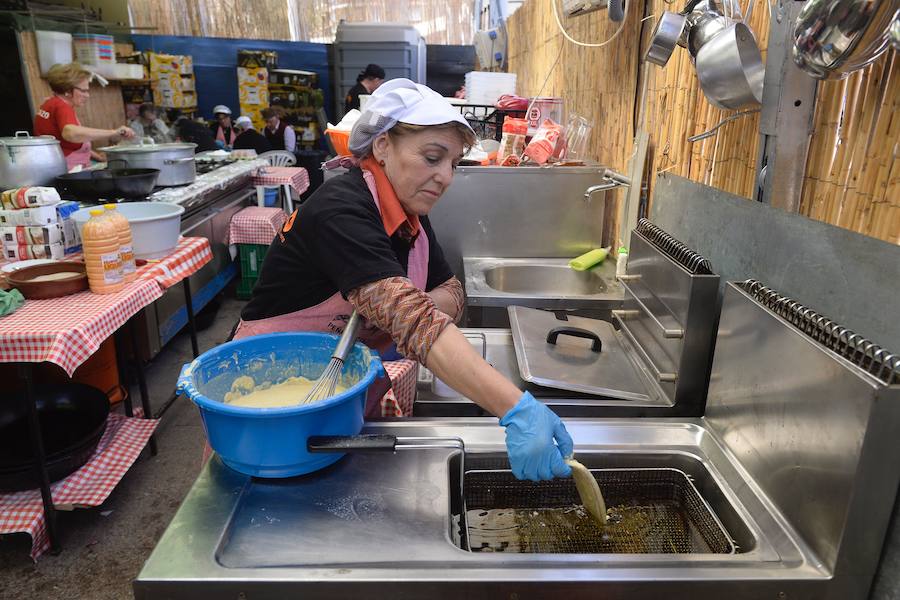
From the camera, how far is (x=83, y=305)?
7.98 ft

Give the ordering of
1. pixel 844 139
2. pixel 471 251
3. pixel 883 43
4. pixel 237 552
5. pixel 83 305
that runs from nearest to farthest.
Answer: pixel 883 43 → pixel 237 552 → pixel 844 139 → pixel 83 305 → pixel 471 251

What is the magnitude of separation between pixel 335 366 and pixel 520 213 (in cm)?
196

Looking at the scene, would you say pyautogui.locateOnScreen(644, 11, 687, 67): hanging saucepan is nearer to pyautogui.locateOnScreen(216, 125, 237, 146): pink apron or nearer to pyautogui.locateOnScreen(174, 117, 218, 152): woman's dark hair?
pyautogui.locateOnScreen(174, 117, 218, 152): woman's dark hair

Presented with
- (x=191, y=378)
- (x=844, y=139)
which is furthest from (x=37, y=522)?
(x=844, y=139)

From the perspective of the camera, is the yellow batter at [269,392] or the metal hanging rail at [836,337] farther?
the yellow batter at [269,392]

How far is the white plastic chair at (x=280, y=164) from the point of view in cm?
598

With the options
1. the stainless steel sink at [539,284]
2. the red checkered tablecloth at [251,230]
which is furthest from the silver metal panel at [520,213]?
the red checkered tablecloth at [251,230]

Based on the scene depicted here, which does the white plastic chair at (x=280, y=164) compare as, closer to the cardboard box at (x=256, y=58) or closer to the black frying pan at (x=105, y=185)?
the black frying pan at (x=105, y=185)

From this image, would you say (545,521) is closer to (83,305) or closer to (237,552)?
(237,552)

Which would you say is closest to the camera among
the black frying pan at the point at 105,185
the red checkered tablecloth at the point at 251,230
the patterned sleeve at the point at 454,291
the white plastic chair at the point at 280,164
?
the patterned sleeve at the point at 454,291

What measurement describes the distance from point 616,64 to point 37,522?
3224 millimetres

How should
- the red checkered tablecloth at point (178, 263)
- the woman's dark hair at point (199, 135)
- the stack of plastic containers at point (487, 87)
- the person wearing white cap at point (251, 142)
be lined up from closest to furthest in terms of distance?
the red checkered tablecloth at point (178, 263), the stack of plastic containers at point (487, 87), the woman's dark hair at point (199, 135), the person wearing white cap at point (251, 142)

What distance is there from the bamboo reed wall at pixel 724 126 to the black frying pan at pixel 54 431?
2.65 m

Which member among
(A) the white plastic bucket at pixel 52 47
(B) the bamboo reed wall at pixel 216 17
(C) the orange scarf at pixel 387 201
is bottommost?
(C) the orange scarf at pixel 387 201
